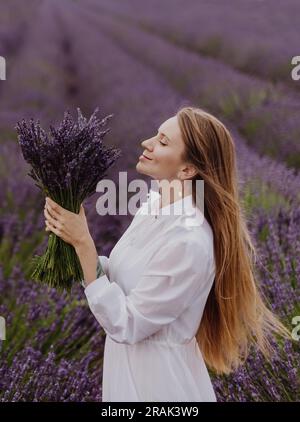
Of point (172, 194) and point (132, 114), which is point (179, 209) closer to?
point (172, 194)

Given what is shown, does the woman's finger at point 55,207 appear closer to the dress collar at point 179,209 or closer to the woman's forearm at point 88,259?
the woman's forearm at point 88,259

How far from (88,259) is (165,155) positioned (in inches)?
10.7

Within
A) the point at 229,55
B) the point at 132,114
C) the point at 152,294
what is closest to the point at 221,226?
the point at 152,294

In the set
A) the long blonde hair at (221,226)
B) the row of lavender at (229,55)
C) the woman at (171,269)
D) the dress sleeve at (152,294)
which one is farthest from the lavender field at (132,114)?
the dress sleeve at (152,294)

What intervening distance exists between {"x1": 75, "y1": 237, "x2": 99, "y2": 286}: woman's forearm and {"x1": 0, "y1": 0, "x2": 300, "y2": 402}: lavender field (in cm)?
66

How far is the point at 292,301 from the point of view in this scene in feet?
6.97

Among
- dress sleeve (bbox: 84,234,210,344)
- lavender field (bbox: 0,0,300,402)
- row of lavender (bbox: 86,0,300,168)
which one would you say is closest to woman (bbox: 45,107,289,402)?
dress sleeve (bbox: 84,234,210,344)

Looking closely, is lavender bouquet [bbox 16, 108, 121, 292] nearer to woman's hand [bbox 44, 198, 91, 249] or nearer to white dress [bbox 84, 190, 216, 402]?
woman's hand [bbox 44, 198, 91, 249]

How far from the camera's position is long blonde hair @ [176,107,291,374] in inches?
55.7

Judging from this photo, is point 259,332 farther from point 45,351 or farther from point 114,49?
point 114,49

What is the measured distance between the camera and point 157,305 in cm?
131

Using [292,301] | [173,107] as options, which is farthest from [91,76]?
[292,301]

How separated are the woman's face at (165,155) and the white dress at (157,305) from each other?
0.07m

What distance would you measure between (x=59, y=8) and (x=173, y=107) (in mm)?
1597
